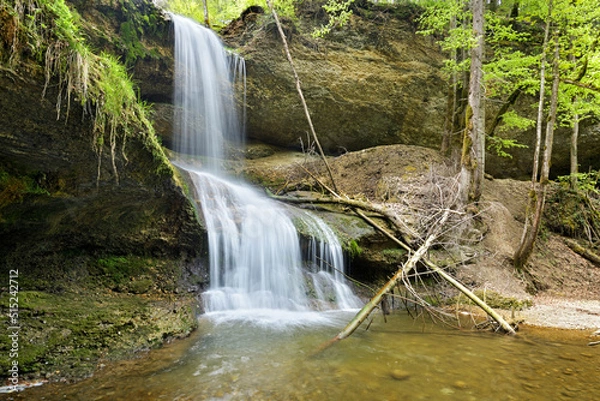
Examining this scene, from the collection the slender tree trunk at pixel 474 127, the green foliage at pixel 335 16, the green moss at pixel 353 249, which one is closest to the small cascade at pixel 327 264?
the green moss at pixel 353 249

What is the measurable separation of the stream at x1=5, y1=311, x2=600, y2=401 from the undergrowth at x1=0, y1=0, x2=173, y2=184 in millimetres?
2299

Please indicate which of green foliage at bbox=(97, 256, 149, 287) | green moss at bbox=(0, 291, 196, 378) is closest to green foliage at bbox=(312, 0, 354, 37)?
green foliage at bbox=(97, 256, 149, 287)

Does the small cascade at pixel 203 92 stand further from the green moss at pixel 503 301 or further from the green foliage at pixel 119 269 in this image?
the green moss at pixel 503 301

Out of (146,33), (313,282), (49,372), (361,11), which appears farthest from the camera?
(361,11)

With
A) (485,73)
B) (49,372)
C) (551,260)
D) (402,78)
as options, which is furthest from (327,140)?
(49,372)

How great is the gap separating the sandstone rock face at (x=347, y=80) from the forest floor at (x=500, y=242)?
1824 millimetres

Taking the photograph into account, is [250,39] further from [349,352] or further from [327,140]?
[349,352]

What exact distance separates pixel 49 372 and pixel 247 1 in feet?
53.8

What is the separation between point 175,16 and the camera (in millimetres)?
10148

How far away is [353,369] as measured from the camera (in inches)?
128

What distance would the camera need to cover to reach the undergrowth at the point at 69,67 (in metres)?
2.79

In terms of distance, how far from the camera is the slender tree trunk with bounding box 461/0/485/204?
7.77 metres

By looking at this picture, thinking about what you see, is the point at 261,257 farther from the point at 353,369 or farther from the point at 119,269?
the point at 353,369

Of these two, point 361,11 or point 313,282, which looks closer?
point 313,282
